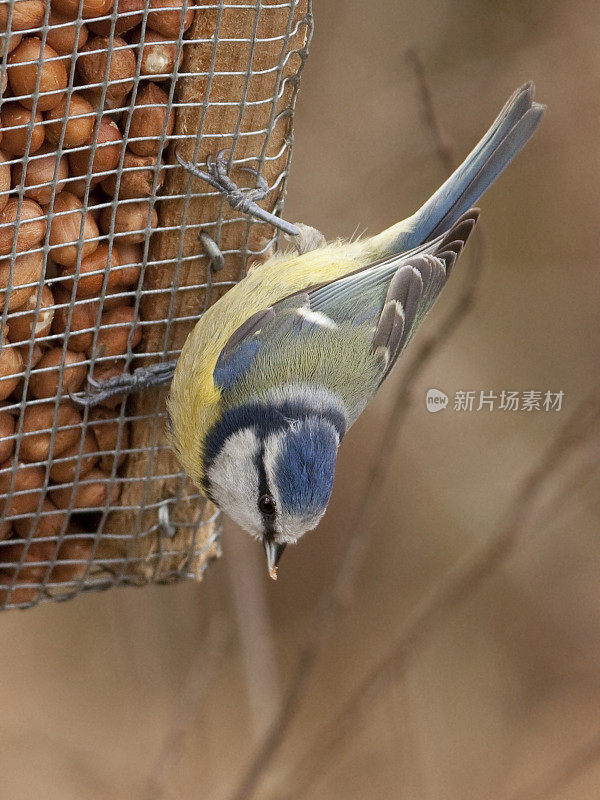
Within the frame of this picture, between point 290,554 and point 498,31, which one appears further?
point 290,554

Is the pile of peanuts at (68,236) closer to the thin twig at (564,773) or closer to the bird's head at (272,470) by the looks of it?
the bird's head at (272,470)

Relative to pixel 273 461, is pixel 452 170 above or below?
above

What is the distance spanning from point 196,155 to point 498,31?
2.98ft

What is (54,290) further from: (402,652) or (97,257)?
(402,652)

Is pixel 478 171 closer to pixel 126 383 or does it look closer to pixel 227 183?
pixel 227 183

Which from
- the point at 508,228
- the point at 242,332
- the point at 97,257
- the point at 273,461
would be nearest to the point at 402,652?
the point at 273,461

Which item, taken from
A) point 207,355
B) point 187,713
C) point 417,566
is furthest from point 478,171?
point 417,566

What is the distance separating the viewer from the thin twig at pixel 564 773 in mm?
1494

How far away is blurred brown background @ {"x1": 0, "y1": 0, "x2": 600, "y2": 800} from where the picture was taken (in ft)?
6.17

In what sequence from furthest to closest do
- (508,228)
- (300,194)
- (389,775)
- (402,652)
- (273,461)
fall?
1. (389,775)
2. (508,228)
3. (300,194)
4. (402,652)
5. (273,461)

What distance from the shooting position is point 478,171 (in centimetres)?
141

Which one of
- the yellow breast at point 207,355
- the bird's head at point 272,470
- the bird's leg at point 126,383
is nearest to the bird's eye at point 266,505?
the bird's head at point 272,470

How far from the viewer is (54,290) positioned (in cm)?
129

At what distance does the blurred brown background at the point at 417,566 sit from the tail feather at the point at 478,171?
288 millimetres
